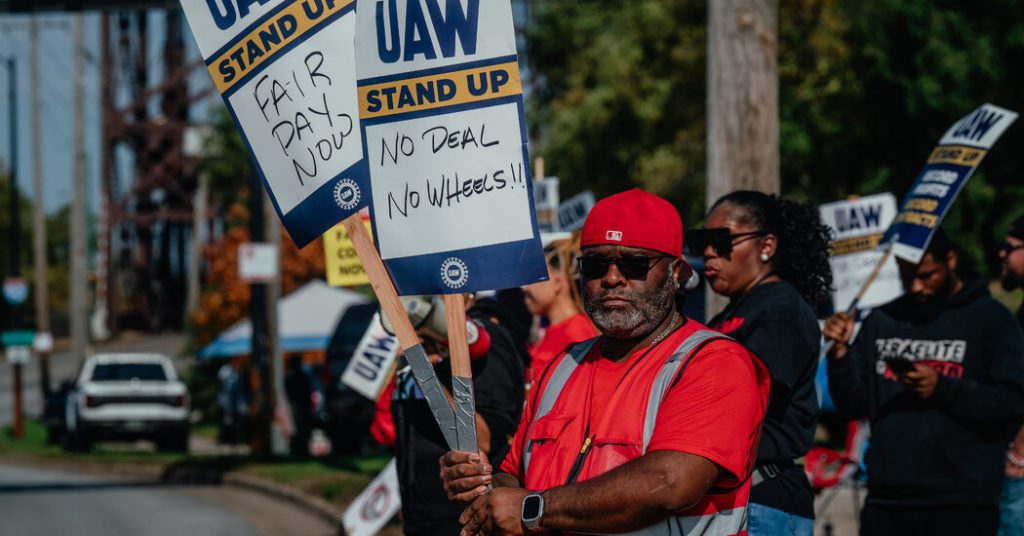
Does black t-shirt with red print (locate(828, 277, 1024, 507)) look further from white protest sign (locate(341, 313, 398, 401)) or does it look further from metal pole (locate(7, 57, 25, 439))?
metal pole (locate(7, 57, 25, 439))

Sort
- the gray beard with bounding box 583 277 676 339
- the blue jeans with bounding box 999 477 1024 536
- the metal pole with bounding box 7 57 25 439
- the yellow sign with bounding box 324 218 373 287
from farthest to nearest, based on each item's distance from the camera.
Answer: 1. the metal pole with bounding box 7 57 25 439
2. the yellow sign with bounding box 324 218 373 287
3. the blue jeans with bounding box 999 477 1024 536
4. the gray beard with bounding box 583 277 676 339

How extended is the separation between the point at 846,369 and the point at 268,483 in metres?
11.3

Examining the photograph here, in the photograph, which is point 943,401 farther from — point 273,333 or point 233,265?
point 233,265

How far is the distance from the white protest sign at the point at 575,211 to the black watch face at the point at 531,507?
5.93m

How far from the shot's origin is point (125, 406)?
2519 centimetres

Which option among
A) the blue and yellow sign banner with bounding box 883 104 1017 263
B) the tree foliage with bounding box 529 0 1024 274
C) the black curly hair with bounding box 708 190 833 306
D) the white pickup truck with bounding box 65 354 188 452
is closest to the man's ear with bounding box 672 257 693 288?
the black curly hair with bounding box 708 190 833 306

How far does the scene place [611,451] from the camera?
3432mm

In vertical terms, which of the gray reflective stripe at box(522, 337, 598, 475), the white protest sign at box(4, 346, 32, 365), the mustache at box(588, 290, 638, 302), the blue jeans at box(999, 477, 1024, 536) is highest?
the mustache at box(588, 290, 638, 302)

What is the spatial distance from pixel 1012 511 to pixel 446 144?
120 inches

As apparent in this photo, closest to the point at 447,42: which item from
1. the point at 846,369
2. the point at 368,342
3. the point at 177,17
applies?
the point at 846,369

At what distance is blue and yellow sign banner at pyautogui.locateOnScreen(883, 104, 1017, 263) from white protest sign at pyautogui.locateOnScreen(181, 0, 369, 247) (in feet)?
9.26

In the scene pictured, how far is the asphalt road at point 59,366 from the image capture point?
47.4 metres

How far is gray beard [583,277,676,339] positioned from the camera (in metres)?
3.57

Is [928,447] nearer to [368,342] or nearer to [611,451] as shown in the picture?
[611,451]
